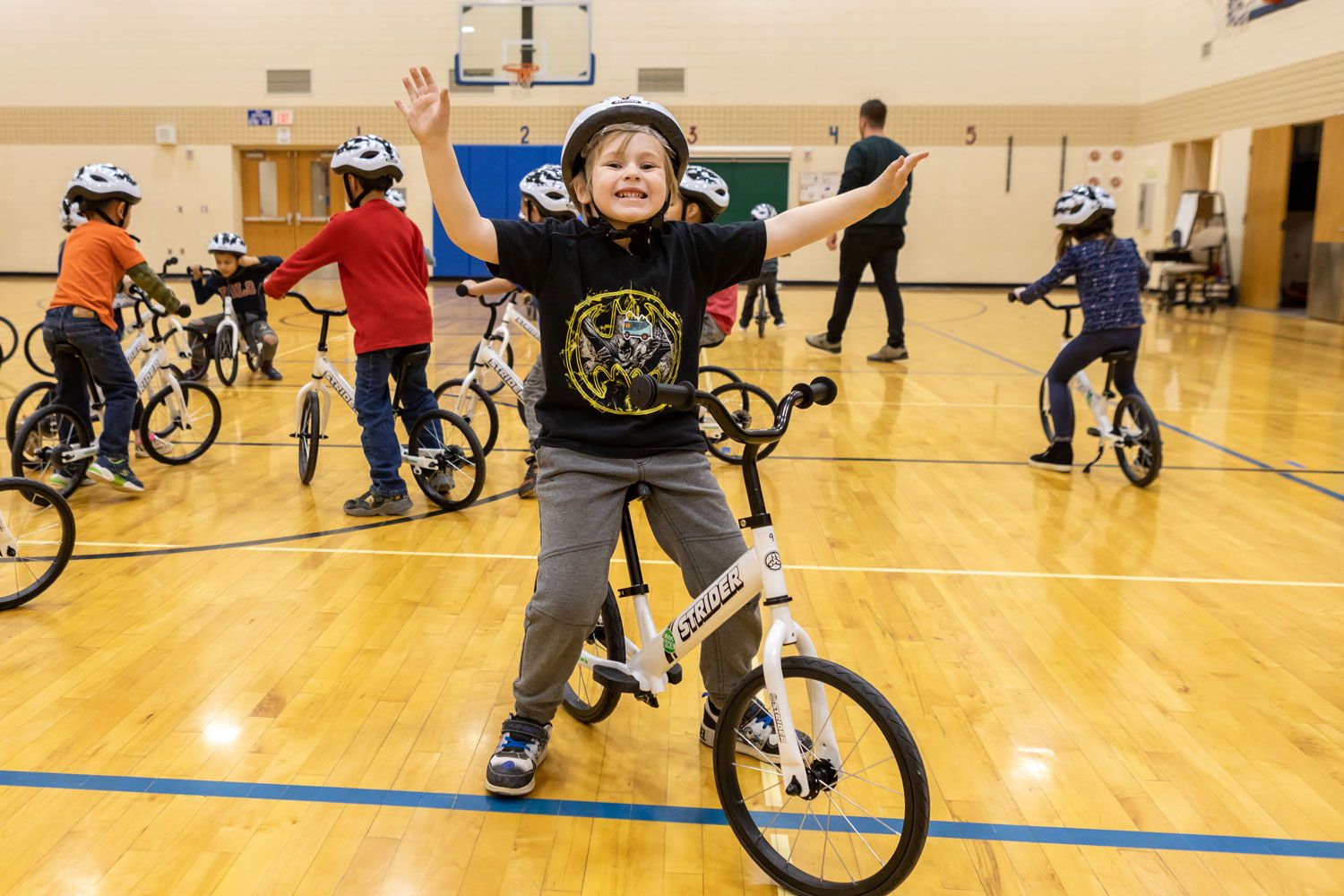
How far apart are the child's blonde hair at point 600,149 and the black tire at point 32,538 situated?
2.23 m

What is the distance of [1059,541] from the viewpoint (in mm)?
4738

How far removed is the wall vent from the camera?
18.5 meters

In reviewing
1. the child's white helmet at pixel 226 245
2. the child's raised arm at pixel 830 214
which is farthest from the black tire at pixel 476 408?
the child's raised arm at pixel 830 214

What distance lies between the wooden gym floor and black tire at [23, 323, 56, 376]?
12.3 feet

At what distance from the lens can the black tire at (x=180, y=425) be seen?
227 inches

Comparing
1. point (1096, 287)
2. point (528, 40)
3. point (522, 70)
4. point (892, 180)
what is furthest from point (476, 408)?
point (528, 40)

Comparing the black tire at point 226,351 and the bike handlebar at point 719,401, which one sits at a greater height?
the bike handlebar at point 719,401

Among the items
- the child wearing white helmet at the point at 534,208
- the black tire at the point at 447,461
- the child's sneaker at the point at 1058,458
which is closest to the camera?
the black tire at the point at 447,461

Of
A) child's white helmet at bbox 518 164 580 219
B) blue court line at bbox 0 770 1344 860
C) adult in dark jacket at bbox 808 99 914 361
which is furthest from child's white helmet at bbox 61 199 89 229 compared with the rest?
adult in dark jacket at bbox 808 99 914 361

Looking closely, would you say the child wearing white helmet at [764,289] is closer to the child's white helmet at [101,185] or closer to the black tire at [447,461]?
the black tire at [447,461]

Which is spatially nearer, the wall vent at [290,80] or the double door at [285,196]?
the wall vent at [290,80]

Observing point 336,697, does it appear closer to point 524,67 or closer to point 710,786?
point 710,786

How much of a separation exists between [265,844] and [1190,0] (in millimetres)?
17904

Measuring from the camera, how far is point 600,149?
242cm
